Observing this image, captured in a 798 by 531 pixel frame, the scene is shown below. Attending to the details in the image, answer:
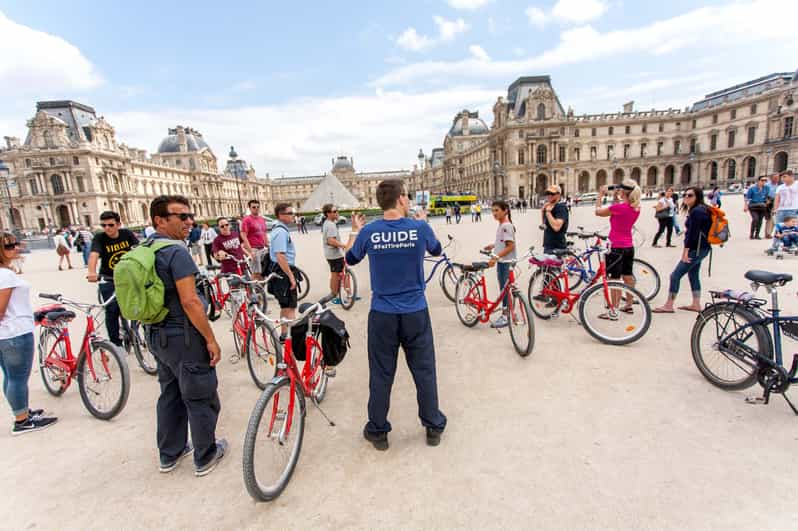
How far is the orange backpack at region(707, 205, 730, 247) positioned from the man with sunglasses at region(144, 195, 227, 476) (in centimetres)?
649

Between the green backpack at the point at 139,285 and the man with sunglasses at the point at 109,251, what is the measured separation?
2.90m

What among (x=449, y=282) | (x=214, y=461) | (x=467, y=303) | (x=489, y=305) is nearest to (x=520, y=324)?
(x=489, y=305)

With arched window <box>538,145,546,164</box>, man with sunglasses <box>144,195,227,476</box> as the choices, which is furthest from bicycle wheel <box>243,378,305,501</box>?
arched window <box>538,145,546,164</box>

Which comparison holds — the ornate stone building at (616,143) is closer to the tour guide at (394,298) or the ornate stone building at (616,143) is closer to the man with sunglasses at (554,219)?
the man with sunglasses at (554,219)

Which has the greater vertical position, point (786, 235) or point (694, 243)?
point (694, 243)

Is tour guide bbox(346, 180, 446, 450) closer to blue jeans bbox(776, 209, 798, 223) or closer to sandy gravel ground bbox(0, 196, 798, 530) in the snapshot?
sandy gravel ground bbox(0, 196, 798, 530)

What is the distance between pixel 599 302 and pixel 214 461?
5.26m

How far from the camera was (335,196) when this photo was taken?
3644cm

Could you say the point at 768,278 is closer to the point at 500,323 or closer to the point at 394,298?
the point at 500,323

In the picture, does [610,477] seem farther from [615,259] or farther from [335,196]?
[335,196]

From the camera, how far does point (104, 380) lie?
12.3ft

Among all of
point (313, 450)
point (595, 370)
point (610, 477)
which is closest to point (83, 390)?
point (313, 450)

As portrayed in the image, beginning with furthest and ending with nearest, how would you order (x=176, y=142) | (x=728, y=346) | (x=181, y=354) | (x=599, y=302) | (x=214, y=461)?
(x=176, y=142)
(x=599, y=302)
(x=728, y=346)
(x=214, y=461)
(x=181, y=354)

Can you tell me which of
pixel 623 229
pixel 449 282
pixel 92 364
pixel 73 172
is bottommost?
pixel 449 282
